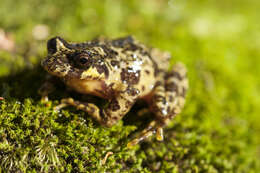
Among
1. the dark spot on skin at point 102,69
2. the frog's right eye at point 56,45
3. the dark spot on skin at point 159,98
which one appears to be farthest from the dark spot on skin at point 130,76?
the frog's right eye at point 56,45

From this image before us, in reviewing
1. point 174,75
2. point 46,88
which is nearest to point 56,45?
point 46,88

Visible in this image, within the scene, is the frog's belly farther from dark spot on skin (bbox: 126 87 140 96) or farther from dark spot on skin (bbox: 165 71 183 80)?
dark spot on skin (bbox: 165 71 183 80)

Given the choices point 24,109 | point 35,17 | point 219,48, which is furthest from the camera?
point 219,48

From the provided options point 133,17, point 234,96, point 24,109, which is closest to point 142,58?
point 24,109

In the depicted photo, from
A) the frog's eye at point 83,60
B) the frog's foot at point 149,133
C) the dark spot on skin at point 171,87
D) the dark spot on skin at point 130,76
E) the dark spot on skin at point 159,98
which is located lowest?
the frog's foot at point 149,133

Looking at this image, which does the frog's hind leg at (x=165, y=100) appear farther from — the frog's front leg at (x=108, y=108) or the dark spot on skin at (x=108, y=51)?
the dark spot on skin at (x=108, y=51)

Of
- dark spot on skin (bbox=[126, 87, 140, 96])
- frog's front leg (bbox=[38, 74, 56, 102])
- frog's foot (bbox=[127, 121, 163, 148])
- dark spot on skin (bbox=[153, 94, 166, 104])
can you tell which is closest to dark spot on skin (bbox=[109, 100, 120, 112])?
dark spot on skin (bbox=[126, 87, 140, 96])

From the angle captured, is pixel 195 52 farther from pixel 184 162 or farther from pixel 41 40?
pixel 41 40
